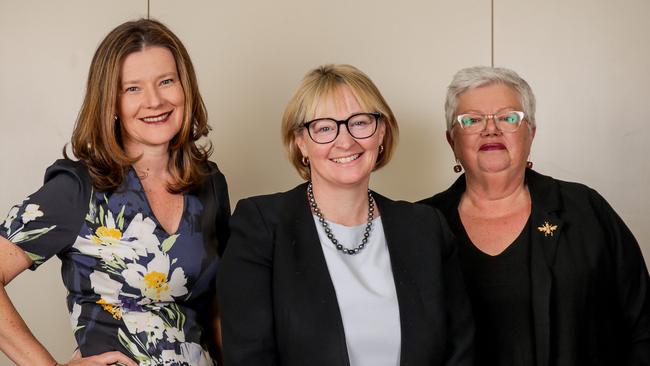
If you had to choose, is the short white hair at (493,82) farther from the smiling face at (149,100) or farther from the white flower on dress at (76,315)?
the white flower on dress at (76,315)

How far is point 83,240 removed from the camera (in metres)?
2.41

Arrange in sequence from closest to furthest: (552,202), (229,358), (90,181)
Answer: (229,358) → (90,181) → (552,202)

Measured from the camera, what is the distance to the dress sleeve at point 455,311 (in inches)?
95.7

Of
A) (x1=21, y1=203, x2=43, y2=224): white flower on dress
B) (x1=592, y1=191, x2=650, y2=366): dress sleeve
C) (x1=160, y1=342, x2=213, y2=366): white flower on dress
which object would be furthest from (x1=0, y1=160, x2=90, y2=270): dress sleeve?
(x1=592, y1=191, x2=650, y2=366): dress sleeve

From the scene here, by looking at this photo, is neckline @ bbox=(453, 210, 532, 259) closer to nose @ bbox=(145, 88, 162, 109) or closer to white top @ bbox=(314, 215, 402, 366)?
white top @ bbox=(314, 215, 402, 366)

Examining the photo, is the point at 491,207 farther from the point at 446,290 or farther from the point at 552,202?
the point at 446,290

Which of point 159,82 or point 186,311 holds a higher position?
point 159,82

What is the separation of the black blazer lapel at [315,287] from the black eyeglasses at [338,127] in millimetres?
196

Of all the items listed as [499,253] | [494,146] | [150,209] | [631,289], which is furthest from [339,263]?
[631,289]

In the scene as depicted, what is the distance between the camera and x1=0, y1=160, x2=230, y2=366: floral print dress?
2369 millimetres

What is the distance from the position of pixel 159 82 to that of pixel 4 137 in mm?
1512

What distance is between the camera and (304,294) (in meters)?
2.28

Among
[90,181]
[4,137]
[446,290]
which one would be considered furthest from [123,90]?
[4,137]

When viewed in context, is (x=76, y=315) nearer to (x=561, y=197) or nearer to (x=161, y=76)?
(x=161, y=76)
